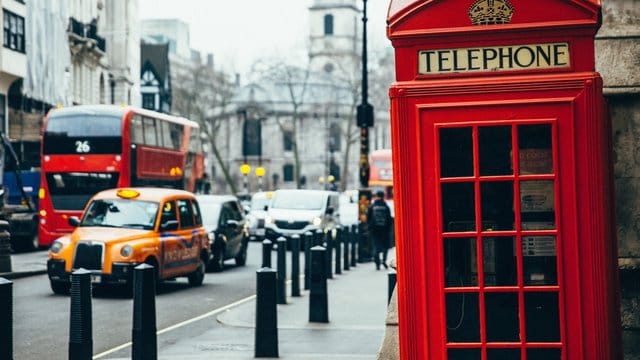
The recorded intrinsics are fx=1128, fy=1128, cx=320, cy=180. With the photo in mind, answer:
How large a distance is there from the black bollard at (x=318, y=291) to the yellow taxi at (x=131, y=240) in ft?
12.1

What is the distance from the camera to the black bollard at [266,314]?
1023cm

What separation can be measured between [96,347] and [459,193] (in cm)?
647

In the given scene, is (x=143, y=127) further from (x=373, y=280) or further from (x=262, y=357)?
(x=262, y=357)

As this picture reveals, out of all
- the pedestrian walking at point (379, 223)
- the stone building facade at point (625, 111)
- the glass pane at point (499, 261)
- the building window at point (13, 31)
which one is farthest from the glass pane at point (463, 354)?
the building window at point (13, 31)

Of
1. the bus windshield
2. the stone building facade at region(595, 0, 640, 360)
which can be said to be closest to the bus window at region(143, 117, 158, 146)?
the bus windshield

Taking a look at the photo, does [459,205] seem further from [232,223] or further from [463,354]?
[232,223]

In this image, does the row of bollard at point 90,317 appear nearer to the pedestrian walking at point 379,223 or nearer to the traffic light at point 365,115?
the pedestrian walking at point 379,223

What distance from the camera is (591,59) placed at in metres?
6.09

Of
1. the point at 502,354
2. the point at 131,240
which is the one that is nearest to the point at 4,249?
the point at 131,240

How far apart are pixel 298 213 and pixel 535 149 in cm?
2695

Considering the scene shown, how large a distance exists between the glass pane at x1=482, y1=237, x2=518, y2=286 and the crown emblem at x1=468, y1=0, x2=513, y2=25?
3.90ft

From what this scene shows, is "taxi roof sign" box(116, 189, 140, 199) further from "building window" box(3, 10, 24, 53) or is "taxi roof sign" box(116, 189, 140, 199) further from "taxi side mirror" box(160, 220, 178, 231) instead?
"building window" box(3, 10, 24, 53)

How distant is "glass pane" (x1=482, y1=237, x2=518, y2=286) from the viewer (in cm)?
609

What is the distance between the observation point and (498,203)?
19.9 feet
